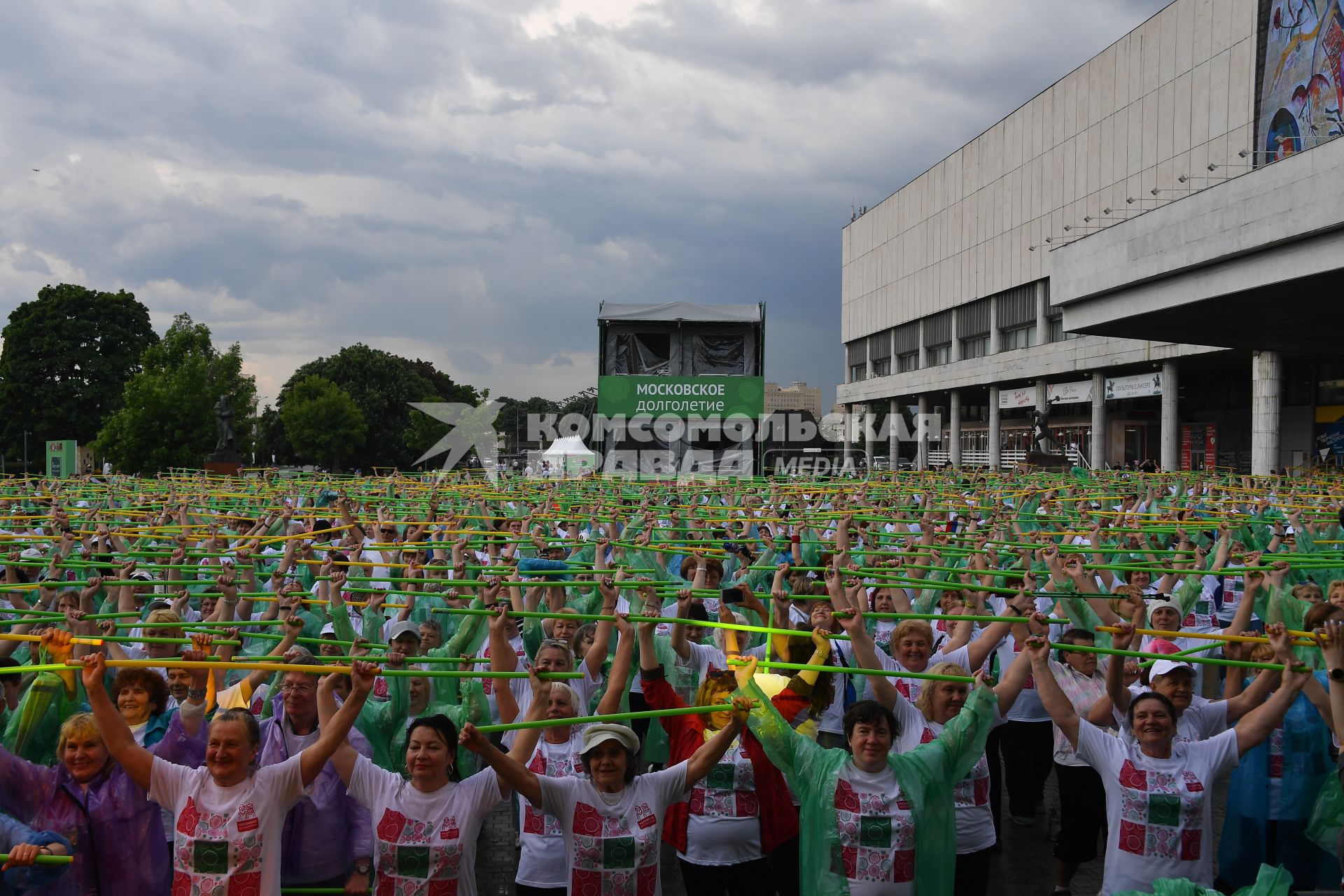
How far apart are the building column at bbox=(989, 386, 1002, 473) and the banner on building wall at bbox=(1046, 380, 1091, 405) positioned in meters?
4.50

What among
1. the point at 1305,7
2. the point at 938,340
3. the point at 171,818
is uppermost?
the point at 1305,7

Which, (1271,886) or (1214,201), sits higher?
(1214,201)

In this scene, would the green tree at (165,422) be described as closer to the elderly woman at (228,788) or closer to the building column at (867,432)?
Answer: the elderly woman at (228,788)

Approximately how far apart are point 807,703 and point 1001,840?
248 centimetres

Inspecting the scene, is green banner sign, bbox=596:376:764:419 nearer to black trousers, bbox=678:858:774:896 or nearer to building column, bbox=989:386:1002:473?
black trousers, bbox=678:858:774:896

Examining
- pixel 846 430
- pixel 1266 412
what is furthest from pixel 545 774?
pixel 846 430

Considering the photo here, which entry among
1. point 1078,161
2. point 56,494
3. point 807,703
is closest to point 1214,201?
point 807,703

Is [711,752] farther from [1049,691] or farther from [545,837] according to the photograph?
[1049,691]

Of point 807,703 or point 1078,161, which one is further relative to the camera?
point 1078,161

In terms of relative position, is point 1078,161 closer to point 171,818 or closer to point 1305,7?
point 1305,7

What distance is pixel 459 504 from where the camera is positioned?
13.6 metres

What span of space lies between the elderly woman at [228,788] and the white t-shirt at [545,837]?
96cm

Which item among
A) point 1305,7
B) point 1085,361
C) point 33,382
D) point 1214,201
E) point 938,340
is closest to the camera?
point 1214,201

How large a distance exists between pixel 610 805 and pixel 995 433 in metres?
51.6
